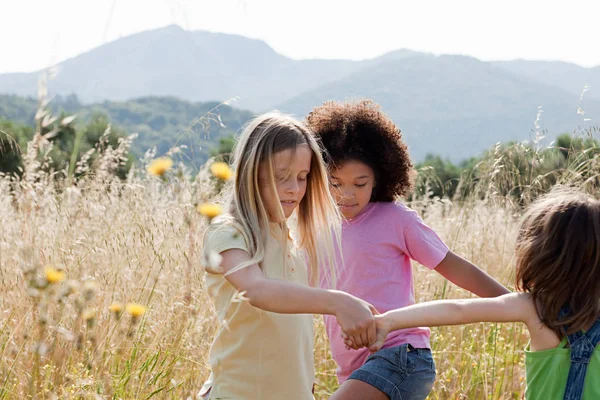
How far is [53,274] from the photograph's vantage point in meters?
1.38

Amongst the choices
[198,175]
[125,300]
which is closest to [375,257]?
[125,300]

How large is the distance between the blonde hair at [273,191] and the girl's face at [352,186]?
0.26 m

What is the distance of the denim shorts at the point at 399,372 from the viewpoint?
91.0 inches

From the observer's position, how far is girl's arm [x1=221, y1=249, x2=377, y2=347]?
5.81 ft

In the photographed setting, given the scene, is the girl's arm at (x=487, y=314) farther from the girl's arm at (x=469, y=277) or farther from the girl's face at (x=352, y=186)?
the girl's face at (x=352, y=186)

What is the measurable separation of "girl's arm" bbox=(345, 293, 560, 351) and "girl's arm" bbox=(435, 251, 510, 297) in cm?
48

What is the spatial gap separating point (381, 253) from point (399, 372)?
46cm

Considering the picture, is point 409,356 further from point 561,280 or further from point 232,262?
point 232,262

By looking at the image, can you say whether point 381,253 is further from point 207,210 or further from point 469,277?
point 207,210

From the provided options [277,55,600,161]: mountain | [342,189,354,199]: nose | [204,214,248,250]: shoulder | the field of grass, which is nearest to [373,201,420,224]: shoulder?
[342,189,354,199]: nose

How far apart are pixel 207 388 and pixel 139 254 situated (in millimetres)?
1011

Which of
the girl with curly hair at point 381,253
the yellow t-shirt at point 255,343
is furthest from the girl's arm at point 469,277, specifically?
the yellow t-shirt at point 255,343

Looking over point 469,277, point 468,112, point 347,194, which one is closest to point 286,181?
point 347,194

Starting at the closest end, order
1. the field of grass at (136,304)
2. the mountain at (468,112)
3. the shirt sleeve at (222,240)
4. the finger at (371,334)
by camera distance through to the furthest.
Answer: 1. the shirt sleeve at (222,240)
2. the finger at (371,334)
3. the field of grass at (136,304)
4. the mountain at (468,112)
